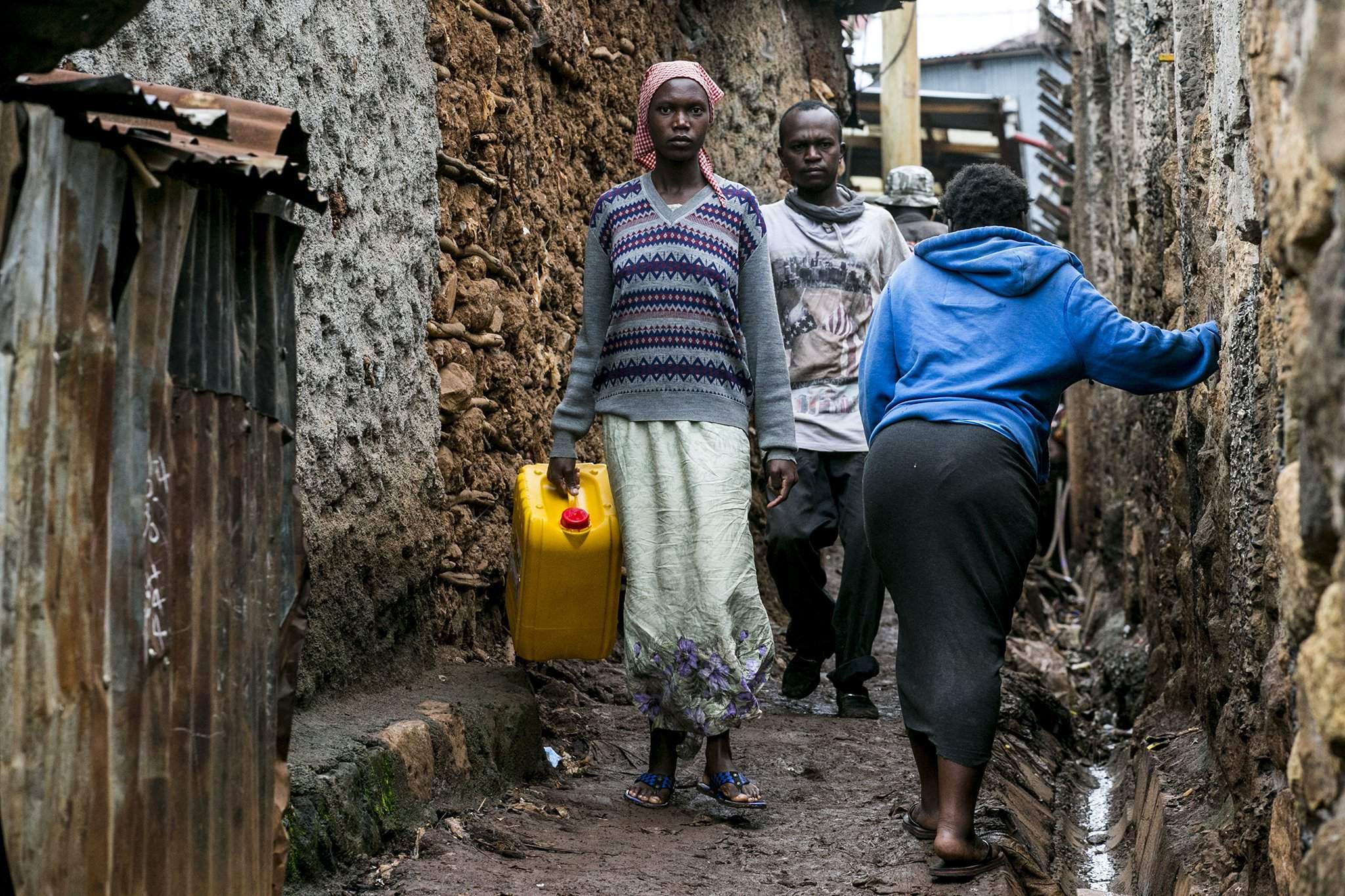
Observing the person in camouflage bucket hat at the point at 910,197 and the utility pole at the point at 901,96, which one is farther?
the utility pole at the point at 901,96

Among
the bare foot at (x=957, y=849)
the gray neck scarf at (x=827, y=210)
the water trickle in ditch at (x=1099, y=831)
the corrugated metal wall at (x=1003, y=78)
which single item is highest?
the corrugated metal wall at (x=1003, y=78)

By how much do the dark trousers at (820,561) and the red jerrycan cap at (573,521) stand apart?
47.8 inches

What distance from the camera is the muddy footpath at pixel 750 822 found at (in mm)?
3350

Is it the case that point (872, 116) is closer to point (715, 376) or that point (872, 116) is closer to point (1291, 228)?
point (715, 376)

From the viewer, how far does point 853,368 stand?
5.15 m

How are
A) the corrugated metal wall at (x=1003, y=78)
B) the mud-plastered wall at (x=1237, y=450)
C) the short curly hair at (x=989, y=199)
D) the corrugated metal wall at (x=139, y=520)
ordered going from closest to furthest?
the mud-plastered wall at (x=1237, y=450), the corrugated metal wall at (x=139, y=520), the short curly hair at (x=989, y=199), the corrugated metal wall at (x=1003, y=78)

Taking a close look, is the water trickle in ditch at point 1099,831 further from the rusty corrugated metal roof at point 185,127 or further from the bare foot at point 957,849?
the rusty corrugated metal roof at point 185,127

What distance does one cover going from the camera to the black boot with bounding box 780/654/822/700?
527 centimetres

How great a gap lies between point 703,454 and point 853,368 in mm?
1483

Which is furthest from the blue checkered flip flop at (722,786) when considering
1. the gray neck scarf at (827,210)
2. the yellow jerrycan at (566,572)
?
the gray neck scarf at (827,210)

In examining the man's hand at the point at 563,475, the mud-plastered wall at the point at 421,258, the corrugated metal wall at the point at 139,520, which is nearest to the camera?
the corrugated metal wall at the point at 139,520

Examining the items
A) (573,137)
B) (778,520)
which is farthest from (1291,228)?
(573,137)

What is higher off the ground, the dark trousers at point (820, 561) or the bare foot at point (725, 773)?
the dark trousers at point (820, 561)

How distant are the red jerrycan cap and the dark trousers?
47.8 inches
